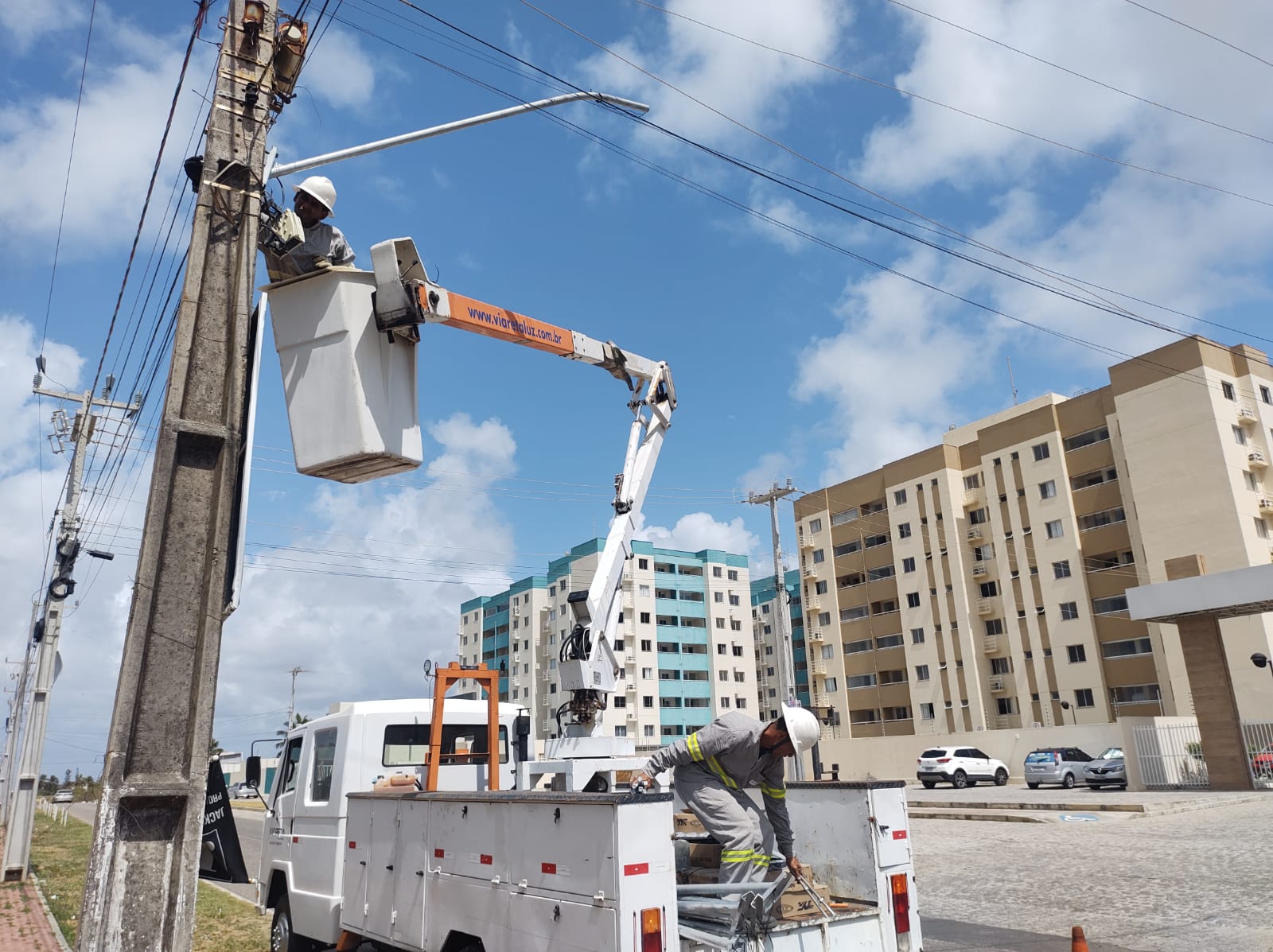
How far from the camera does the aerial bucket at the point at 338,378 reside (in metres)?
5.54

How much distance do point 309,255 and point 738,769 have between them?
423 centimetres

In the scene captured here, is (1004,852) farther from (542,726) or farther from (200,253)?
(542,726)

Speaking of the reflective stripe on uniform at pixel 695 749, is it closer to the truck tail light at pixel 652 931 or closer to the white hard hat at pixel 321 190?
the truck tail light at pixel 652 931

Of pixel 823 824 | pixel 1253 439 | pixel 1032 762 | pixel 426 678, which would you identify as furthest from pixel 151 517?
pixel 1253 439

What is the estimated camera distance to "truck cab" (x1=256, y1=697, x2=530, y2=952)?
7.97 metres

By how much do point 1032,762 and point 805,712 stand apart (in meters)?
33.4

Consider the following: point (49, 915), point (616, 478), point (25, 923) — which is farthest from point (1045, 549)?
point (25, 923)

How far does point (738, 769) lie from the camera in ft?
19.5

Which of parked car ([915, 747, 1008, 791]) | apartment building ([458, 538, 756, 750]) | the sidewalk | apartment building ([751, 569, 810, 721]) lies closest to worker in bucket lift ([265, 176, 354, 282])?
the sidewalk

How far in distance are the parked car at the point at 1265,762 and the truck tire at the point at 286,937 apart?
2598 cm

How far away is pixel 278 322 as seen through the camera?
5.73 m

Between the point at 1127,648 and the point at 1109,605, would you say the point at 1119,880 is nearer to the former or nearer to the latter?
the point at 1127,648

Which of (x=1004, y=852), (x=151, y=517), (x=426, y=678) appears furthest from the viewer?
(x=1004, y=852)

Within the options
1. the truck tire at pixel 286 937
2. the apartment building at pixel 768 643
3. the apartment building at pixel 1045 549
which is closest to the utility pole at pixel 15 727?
the truck tire at pixel 286 937
